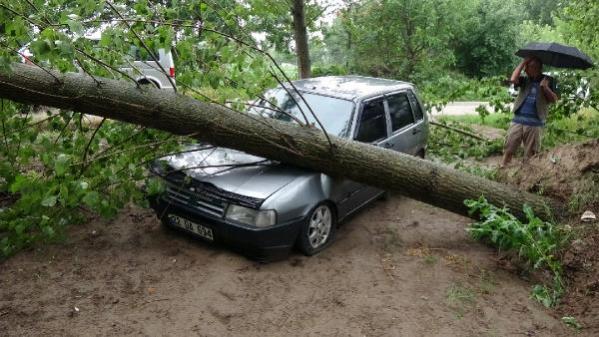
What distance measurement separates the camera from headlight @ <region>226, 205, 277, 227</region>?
4.35 m

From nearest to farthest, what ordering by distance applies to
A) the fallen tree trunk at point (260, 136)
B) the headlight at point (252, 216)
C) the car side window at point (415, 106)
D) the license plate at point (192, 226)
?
the fallen tree trunk at point (260, 136) < the headlight at point (252, 216) < the license plate at point (192, 226) < the car side window at point (415, 106)

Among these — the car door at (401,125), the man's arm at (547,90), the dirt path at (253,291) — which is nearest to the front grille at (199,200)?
the dirt path at (253,291)

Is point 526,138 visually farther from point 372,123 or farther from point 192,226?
point 192,226

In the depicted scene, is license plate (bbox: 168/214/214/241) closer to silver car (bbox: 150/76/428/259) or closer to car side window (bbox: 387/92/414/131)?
silver car (bbox: 150/76/428/259)

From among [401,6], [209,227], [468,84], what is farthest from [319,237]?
[401,6]

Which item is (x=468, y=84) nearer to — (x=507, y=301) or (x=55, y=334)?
(x=507, y=301)

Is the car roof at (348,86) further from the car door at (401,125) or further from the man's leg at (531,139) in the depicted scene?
the man's leg at (531,139)

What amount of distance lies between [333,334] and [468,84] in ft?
20.3

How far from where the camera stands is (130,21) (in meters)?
4.21

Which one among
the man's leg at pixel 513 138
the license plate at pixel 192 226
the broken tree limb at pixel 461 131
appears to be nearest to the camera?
the license plate at pixel 192 226

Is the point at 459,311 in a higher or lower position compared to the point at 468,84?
lower

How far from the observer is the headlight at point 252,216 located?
435 cm

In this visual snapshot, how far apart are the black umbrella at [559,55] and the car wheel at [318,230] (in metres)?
3.78

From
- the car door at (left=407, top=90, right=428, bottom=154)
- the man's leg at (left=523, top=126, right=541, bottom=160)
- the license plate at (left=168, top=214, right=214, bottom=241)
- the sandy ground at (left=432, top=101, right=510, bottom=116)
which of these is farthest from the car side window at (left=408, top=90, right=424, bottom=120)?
the sandy ground at (left=432, top=101, right=510, bottom=116)
